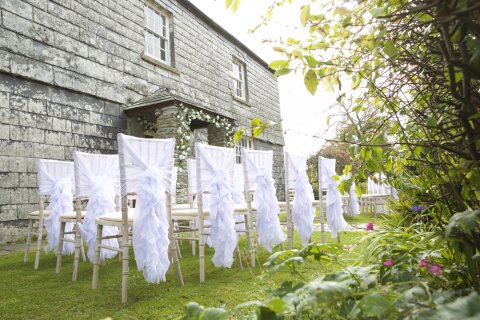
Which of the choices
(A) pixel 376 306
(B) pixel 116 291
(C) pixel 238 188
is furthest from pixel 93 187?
(A) pixel 376 306

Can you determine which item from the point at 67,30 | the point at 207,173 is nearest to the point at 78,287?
the point at 207,173

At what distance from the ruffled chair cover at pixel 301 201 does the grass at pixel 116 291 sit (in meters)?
0.92

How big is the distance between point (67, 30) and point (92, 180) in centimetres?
347

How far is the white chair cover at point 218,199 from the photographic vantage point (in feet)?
9.13

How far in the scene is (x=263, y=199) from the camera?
3311 millimetres

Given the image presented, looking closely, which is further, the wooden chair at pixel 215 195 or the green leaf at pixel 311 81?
the wooden chair at pixel 215 195

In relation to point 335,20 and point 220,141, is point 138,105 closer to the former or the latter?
point 220,141

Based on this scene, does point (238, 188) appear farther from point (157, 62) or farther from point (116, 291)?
point (157, 62)

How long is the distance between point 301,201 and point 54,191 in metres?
2.66

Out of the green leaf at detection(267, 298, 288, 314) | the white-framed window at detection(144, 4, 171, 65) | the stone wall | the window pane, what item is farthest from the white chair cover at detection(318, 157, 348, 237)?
the window pane

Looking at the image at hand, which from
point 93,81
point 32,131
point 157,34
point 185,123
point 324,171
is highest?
point 157,34

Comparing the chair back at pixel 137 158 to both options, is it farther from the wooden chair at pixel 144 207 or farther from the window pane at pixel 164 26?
the window pane at pixel 164 26

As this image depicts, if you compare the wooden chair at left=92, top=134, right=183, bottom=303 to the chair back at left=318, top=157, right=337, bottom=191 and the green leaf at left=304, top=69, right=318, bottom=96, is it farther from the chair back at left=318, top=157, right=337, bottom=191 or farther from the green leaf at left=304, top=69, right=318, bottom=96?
the chair back at left=318, top=157, right=337, bottom=191

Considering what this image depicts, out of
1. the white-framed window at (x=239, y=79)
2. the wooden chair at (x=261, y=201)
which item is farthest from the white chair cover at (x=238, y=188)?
the white-framed window at (x=239, y=79)
